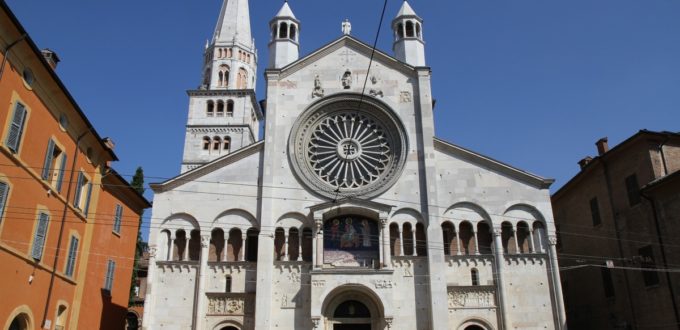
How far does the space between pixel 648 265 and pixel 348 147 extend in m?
13.4

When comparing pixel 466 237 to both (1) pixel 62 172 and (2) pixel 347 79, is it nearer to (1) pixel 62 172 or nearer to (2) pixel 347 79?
(2) pixel 347 79

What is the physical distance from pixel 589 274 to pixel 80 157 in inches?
938

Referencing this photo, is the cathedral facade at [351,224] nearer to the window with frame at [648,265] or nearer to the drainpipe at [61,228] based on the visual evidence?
the window with frame at [648,265]

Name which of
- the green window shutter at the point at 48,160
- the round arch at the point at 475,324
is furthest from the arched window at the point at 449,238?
the green window shutter at the point at 48,160

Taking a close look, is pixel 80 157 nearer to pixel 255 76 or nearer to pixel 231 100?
pixel 231 100

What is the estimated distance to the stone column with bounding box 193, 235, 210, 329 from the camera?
21.1 metres

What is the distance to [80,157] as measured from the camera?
20203mm

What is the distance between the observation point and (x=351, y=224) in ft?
76.0

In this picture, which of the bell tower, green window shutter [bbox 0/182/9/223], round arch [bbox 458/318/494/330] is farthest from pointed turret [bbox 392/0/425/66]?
the bell tower

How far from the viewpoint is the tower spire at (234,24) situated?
157 feet

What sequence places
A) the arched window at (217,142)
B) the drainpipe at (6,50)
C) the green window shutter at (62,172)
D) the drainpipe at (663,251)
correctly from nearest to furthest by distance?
the drainpipe at (6,50)
the green window shutter at (62,172)
the drainpipe at (663,251)
the arched window at (217,142)

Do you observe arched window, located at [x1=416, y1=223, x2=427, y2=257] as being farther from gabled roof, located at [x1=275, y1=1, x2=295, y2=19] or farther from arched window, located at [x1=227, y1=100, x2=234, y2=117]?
arched window, located at [x1=227, y1=100, x2=234, y2=117]

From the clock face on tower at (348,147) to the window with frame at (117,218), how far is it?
8096mm

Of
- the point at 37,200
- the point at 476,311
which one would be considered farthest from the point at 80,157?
the point at 476,311
